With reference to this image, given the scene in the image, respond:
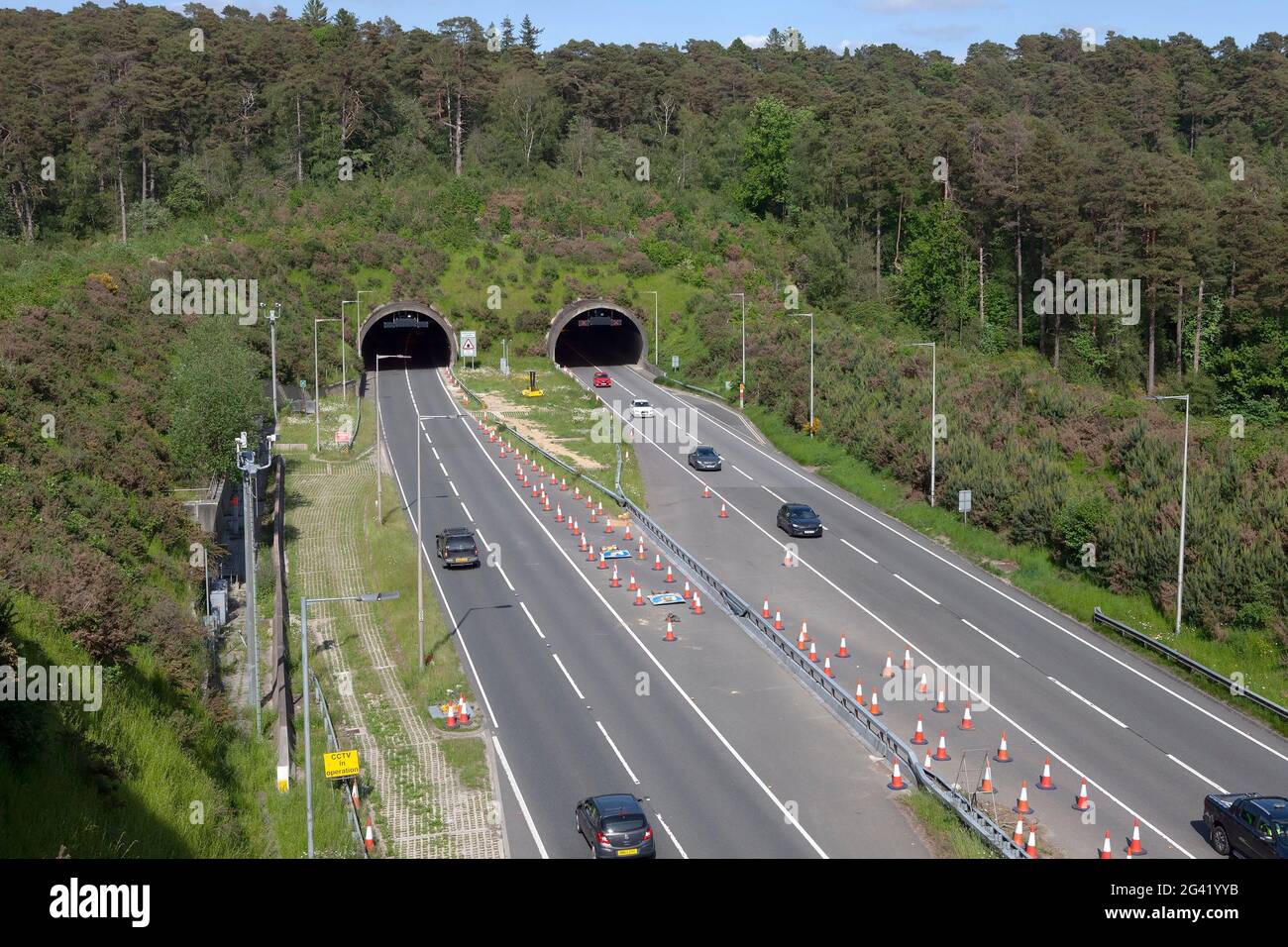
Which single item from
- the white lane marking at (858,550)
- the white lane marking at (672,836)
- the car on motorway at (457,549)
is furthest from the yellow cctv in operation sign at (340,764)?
the white lane marking at (858,550)

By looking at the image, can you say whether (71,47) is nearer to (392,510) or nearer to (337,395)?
(337,395)

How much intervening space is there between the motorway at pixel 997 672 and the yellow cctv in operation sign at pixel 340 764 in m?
13.9

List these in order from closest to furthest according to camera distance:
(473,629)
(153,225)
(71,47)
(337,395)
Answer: (473,629)
(337,395)
(153,225)
(71,47)

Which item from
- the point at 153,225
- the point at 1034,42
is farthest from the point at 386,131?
the point at 1034,42

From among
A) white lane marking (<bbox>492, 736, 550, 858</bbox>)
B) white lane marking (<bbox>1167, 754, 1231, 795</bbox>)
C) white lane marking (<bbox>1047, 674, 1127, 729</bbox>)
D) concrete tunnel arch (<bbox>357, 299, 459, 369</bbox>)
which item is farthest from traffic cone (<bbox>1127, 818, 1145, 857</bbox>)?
concrete tunnel arch (<bbox>357, 299, 459, 369</bbox>)

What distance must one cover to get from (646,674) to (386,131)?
99.8m

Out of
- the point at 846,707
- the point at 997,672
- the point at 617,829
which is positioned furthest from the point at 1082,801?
the point at 617,829

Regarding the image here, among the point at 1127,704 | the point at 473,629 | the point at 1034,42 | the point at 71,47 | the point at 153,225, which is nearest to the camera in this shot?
the point at 1127,704

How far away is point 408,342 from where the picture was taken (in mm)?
105312

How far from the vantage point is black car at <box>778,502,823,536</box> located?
50.5 m

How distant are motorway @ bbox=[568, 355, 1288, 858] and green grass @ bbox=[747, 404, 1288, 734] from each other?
2.10ft

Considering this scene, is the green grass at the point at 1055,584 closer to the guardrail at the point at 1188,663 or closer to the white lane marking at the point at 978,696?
the guardrail at the point at 1188,663

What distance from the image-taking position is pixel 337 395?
8069 cm

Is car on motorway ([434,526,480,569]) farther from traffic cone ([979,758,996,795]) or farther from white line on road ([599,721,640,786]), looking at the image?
traffic cone ([979,758,996,795])
